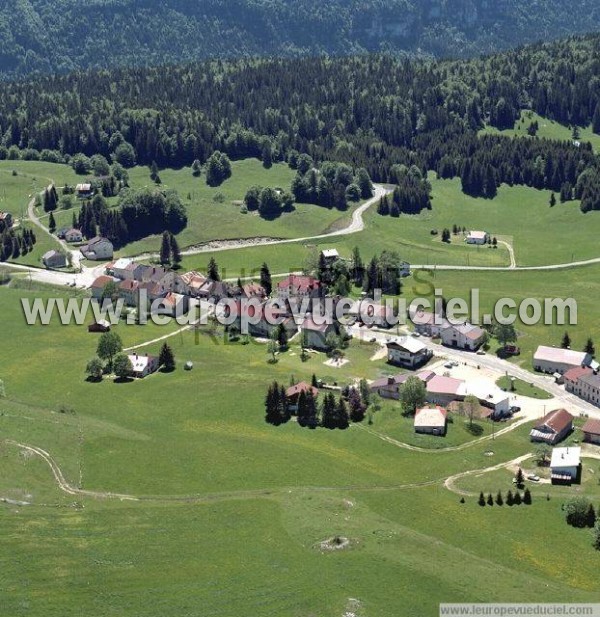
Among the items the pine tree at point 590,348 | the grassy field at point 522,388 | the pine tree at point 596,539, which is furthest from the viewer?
the pine tree at point 590,348

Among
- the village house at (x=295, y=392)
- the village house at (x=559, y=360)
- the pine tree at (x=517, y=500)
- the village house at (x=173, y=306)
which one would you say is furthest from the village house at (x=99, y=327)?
the pine tree at (x=517, y=500)

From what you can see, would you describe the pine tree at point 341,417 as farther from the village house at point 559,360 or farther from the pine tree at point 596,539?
the pine tree at point 596,539

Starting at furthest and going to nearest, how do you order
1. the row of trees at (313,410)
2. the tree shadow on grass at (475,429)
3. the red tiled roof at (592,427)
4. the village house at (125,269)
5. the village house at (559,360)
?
the village house at (125,269)
the village house at (559,360)
the row of trees at (313,410)
the tree shadow on grass at (475,429)
the red tiled roof at (592,427)

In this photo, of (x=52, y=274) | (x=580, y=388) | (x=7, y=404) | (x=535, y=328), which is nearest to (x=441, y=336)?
(x=535, y=328)

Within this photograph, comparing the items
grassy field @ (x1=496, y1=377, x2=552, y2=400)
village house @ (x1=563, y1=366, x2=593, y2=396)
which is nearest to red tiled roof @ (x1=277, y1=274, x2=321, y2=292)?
grassy field @ (x1=496, y1=377, x2=552, y2=400)

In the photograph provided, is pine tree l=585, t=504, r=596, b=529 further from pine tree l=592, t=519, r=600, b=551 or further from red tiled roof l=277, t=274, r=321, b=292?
red tiled roof l=277, t=274, r=321, b=292

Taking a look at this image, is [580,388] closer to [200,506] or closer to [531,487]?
[531,487]

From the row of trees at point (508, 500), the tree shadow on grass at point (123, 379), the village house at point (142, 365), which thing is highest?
the village house at point (142, 365)
